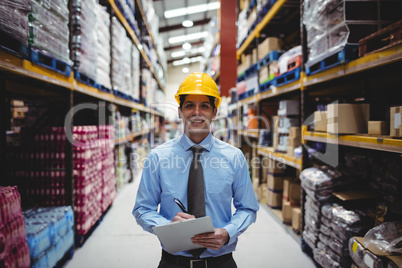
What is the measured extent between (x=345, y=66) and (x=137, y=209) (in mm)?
2253

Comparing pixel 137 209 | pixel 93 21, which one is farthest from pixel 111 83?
pixel 137 209

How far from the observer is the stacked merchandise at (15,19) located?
1676 mm

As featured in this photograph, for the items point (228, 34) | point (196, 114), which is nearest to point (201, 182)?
point (196, 114)

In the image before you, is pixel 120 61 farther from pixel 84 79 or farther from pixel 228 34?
pixel 228 34

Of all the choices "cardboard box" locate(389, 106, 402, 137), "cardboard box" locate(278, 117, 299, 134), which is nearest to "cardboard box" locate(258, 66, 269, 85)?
"cardboard box" locate(278, 117, 299, 134)

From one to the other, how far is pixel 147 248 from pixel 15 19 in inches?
108

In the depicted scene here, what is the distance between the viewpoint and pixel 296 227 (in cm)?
336

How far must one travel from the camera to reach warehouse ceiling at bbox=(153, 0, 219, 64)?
11.9 meters

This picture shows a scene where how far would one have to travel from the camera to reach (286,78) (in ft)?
11.6

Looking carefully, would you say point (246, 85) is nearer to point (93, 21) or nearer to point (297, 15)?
point (297, 15)

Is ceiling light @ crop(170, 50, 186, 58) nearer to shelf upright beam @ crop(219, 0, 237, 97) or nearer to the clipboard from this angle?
shelf upright beam @ crop(219, 0, 237, 97)

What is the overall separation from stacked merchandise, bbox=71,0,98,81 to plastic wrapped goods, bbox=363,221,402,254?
3486 mm

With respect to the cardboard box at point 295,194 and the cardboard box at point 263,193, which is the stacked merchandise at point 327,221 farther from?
the cardboard box at point 263,193

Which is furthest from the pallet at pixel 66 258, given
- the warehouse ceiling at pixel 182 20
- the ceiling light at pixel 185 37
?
the ceiling light at pixel 185 37
